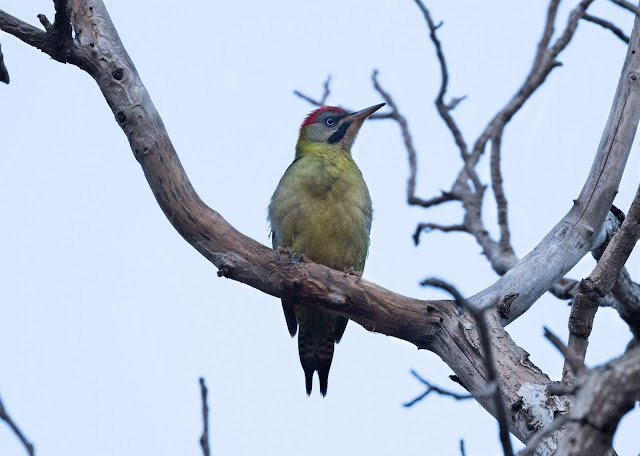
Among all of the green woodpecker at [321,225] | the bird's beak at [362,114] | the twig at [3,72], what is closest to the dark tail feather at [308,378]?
the green woodpecker at [321,225]

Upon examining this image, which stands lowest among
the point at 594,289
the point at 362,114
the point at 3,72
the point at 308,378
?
the point at 594,289

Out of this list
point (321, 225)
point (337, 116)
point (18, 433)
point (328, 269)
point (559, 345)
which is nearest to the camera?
point (559, 345)

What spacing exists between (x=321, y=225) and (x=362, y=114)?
1.76 m

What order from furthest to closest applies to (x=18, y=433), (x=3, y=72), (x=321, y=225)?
(x=321, y=225), (x=3, y=72), (x=18, y=433)

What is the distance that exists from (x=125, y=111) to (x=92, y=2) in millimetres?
719

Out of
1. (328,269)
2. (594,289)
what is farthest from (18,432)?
(594,289)

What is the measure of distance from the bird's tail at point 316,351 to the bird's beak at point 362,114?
6.79ft

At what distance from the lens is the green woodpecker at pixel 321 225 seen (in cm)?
575

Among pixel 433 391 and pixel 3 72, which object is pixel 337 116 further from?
pixel 433 391

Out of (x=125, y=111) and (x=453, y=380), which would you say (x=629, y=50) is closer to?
(x=453, y=380)

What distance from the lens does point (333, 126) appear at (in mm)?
7047

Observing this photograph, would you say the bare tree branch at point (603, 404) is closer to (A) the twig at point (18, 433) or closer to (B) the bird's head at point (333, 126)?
(A) the twig at point (18, 433)

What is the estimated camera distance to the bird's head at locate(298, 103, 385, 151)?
6.81 metres

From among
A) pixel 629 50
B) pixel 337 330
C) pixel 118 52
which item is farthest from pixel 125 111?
pixel 629 50
